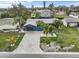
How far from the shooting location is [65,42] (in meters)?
1.37

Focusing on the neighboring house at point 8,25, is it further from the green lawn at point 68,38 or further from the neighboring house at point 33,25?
the green lawn at point 68,38

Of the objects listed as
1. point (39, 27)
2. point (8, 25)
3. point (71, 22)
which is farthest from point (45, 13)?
point (8, 25)

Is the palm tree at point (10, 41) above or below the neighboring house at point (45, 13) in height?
below

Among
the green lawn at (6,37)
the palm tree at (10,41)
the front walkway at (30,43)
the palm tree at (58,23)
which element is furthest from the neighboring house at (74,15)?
the palm tree at (10,41)

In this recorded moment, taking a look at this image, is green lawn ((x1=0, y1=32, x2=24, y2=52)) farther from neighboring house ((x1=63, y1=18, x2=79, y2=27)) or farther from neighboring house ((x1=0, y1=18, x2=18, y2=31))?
neighboring house ((x1=63, y1=18, x2=79, y2=27))

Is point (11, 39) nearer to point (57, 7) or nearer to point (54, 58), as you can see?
point (54, 58)

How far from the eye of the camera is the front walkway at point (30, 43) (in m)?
1.37

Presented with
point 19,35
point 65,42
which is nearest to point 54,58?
point 65,42

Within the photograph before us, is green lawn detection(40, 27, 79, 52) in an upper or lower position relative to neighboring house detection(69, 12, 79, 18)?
lower

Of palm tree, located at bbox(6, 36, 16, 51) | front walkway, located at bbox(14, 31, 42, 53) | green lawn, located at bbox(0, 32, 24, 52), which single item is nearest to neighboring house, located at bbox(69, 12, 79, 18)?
front walkway, located at bbox(14, 31, 42, 53)

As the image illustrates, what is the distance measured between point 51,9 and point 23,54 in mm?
621

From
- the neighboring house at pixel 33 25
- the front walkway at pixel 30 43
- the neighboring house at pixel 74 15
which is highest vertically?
the neighboring house at pixel 74 15

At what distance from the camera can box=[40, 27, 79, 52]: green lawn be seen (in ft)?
4.46

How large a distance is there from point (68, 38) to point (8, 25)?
0.71 m
